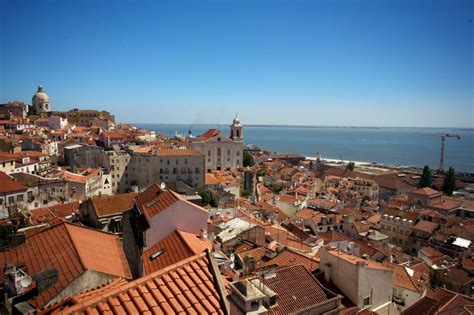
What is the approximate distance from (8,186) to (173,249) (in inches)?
759

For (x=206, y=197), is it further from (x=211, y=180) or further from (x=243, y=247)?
(x=243, y=247)

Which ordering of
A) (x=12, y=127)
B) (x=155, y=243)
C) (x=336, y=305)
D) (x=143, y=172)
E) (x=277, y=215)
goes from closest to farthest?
(x=336, y=305) < (x=155, y=243) < (x=277, y=215) < (x=143, y=172) < (x=12, y=127)

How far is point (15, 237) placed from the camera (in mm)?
11414

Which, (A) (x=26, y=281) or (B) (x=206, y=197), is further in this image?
(B) (x=206, y=197)

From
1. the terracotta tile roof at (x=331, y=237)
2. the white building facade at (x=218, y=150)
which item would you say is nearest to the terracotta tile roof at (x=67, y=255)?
the terracotta tile roof at (x=331, y=237)

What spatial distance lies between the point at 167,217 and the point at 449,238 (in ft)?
84.5

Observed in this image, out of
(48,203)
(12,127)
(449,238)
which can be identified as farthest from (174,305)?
(12,127)

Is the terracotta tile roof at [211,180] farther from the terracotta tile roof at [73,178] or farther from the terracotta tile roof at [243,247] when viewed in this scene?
the terracotta tile roof at [243,247]

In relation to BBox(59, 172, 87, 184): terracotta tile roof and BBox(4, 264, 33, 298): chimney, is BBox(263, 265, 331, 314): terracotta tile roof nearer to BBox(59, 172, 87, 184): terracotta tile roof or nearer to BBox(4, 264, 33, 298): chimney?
BBox(4, 264, 33, 298): chimney

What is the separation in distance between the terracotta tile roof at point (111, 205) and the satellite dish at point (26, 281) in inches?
412

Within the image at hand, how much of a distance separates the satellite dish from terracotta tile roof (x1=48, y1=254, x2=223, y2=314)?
493cm

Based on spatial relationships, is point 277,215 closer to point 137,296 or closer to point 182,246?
point 182,246

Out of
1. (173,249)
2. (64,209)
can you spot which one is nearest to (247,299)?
(173,249)

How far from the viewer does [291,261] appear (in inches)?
535
